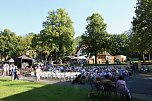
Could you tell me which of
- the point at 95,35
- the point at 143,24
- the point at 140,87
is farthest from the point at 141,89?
the point at 95,35

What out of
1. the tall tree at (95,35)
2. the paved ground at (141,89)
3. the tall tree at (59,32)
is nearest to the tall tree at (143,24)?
the tall tree at (95,35)

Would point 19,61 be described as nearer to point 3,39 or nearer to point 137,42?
point 137,42

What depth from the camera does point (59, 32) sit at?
3211 inches

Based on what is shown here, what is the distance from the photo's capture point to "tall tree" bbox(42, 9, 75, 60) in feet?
266

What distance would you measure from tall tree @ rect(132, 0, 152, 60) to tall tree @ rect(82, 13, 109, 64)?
21613mm

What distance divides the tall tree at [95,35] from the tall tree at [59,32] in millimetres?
4931

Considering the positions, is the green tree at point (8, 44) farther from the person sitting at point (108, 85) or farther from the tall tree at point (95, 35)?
the person sitting at point (108, 85)

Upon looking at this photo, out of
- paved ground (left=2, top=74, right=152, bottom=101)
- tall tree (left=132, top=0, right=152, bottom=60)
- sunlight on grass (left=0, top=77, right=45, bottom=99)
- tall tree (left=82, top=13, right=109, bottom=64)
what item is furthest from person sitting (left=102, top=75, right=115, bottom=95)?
tall tree (left=82, top=13, right=109, bottom=64)

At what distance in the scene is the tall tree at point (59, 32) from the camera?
266 feet

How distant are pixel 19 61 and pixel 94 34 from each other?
2571 centimetres

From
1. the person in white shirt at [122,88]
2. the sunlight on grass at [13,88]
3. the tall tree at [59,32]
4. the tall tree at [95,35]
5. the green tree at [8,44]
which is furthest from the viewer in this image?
the green tree at [8,44]

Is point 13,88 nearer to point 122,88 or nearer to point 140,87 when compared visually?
point 122,88

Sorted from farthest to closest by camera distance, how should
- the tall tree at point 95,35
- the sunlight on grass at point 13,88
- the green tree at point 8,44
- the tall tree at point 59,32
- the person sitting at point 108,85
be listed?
the green tree at point 8,44 → the tall tree at point 59,32 → the tall tree at point 95,35 → the sunlight on grass at point 13,88 → the person sitting at point 108,85

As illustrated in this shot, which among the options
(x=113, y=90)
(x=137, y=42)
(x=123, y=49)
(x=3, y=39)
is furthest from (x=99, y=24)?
(x=113, y=90)
